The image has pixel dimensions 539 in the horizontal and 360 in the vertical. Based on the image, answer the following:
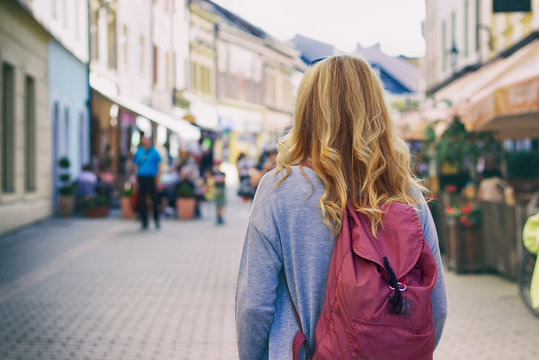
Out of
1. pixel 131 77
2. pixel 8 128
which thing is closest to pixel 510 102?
pixel 8 128

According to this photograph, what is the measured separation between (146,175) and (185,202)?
10.4 ft

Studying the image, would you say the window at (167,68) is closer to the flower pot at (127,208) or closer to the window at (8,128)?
the flower pot at (127,208)

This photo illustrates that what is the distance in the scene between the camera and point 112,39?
26250 millimetres

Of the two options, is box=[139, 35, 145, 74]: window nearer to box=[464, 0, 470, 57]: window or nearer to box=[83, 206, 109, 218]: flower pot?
box=[464, 0, 470, 57]: window

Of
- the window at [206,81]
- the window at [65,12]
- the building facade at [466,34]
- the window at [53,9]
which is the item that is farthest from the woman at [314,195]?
the window at [206,81]

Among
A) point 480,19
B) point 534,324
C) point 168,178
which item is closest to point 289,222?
point 534,324

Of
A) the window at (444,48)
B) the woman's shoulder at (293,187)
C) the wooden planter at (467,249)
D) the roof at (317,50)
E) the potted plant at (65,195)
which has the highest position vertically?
the window at (444,48)

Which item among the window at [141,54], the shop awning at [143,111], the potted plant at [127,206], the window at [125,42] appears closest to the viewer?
the potted plant at [127,206]

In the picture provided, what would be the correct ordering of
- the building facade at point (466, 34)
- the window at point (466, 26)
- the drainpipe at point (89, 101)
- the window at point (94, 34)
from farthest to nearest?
the window at point (466, 26), the window at point (94, 34), the drainpipe at point (89, 101), the building facade at point (466, 34)

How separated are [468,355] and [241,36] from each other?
46673 millimetres

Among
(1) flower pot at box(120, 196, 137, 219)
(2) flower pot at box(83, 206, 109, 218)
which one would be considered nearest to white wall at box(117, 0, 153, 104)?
(2) flower pot at box(83, 206, 109, 218)

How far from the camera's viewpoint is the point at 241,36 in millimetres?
51062

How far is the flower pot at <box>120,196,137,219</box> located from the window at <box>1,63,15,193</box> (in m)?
3.44

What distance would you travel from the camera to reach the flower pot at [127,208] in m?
18.0
